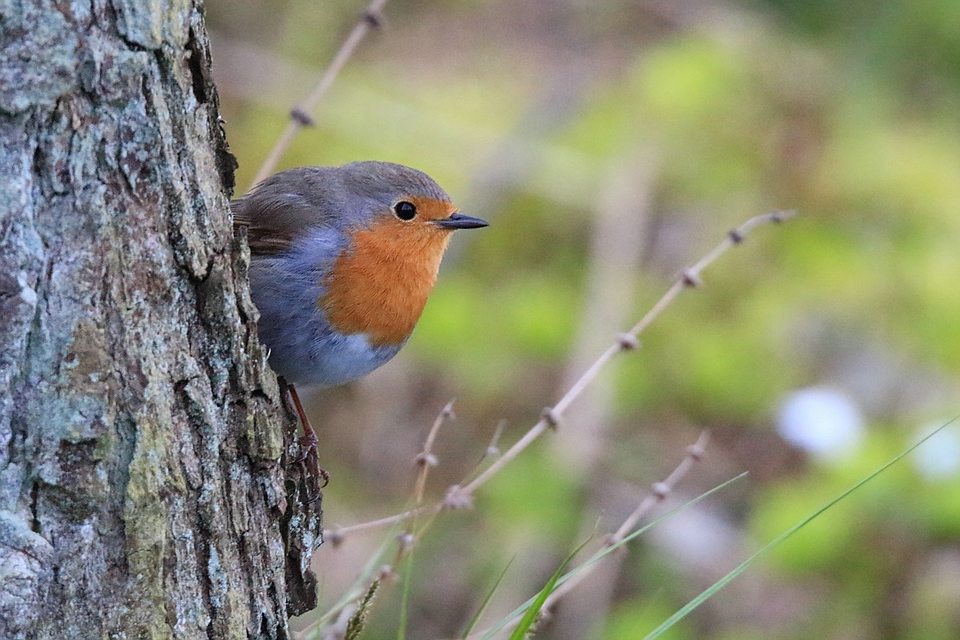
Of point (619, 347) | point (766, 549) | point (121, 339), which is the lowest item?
point (766, 549)

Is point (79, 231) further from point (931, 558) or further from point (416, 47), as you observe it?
point (416, 47)

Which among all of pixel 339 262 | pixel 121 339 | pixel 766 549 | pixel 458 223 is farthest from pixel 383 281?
pixel 766 549

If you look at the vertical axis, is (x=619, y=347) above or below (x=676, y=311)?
below

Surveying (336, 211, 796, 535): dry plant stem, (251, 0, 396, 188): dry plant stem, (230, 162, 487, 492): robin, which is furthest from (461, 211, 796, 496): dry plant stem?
(251, 0, 396, 188): dry plant stem

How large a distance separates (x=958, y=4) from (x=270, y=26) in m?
4.33

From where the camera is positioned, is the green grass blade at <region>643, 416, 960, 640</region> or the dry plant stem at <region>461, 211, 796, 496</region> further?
the dry plant stem at <region>461, 211, 796, 496</region>

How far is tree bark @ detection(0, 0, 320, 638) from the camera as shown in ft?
5.61

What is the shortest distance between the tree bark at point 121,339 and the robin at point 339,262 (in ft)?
2.67

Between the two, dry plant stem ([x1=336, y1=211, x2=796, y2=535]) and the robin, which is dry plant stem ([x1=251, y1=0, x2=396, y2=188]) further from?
dry plant stem ([x1=336, y1=211, x2=796, y2=535])

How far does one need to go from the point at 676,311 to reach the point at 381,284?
2602 millimetres

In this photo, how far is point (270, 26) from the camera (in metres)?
6.91

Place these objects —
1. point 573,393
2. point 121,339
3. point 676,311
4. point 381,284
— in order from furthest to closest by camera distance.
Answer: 1. point 676,311
2. point 381,284
3. point 573,393
4. point 121,339

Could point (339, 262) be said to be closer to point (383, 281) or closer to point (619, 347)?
point (383, 281)

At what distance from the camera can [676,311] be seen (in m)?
5.42
